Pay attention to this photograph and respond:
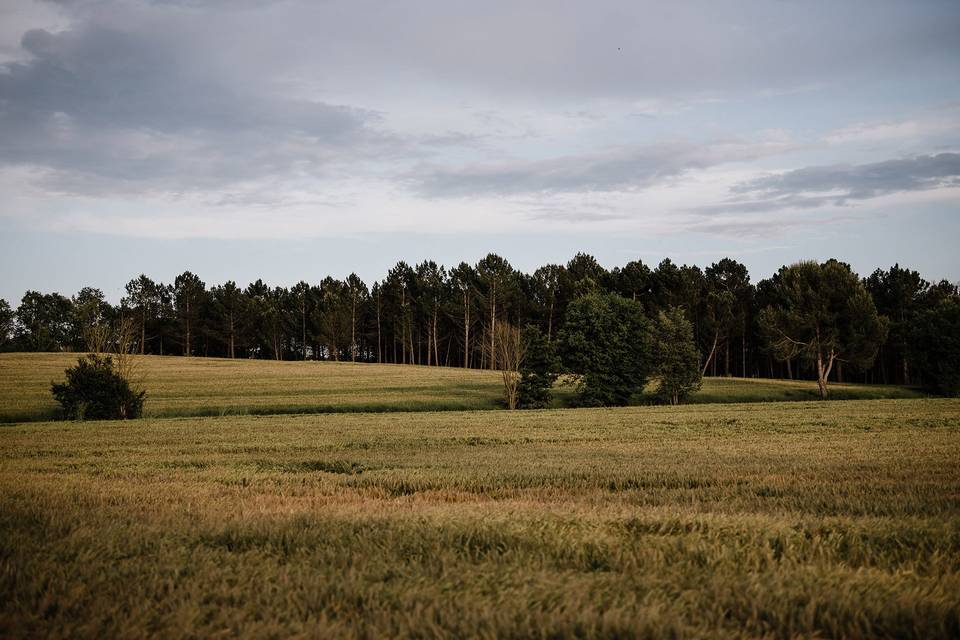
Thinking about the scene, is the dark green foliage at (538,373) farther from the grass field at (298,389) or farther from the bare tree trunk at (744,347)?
the bare tree trunk at (744,347)

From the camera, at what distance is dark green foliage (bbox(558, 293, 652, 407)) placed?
181ft

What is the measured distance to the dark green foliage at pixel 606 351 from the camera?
55.1 metres

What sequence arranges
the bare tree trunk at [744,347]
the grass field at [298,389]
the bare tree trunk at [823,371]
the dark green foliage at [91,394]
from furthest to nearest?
the bare tree trunk at [744,347] → the bare tree trunk at [823,371] → the grass field at [298,389] → the dark green foliage at [91,394]

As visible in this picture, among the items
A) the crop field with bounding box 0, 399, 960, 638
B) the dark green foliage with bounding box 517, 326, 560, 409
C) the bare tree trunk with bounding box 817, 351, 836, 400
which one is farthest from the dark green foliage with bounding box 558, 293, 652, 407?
the crop field with bounding box 0, 399, 960, 638

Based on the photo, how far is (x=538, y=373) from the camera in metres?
53.9

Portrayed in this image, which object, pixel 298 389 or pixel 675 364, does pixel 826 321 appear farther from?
pixel 298 389

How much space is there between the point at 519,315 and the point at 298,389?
4974cm

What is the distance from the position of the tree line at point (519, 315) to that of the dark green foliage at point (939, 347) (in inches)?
6.0

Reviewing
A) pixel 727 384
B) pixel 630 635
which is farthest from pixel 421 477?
pixel 727 384

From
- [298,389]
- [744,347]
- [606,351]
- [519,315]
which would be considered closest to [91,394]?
[298,389]

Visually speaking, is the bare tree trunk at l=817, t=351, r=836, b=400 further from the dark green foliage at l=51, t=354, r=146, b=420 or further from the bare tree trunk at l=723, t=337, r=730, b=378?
the dark green foliage at l=51, t=354, r=146, b=420

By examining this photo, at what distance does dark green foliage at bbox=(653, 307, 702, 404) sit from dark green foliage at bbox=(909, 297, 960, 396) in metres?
26.6

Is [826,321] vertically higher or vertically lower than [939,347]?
higher

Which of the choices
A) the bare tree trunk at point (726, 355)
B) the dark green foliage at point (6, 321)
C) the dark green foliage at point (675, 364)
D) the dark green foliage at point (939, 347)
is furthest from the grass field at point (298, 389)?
the dark green foliage at point (6, 321)
